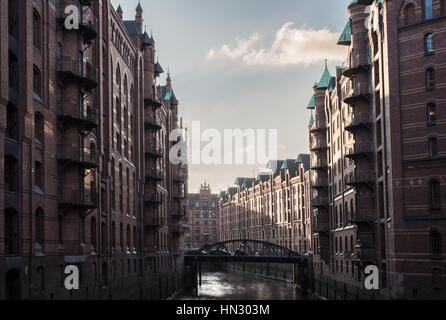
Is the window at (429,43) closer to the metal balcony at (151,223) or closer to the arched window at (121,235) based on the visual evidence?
the arched window at (121,235)

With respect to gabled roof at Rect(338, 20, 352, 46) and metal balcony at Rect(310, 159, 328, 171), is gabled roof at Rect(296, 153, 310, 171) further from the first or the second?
gabled roof at Rect(338, 20, 352, 46)

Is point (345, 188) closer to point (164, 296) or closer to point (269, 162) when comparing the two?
point (164, 296)

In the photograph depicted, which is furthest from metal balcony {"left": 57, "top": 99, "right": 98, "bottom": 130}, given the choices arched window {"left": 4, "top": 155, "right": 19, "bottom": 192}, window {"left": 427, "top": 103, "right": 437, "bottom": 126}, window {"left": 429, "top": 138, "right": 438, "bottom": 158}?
window {"left": 429, "top": 138, "right": 438, "bottom": 158}

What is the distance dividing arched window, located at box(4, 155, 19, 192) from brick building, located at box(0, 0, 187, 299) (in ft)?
0.15

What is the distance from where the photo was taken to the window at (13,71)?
27422 mm

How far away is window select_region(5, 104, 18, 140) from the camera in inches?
1073

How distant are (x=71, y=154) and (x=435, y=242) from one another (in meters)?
21.9

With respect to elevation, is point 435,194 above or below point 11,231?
above

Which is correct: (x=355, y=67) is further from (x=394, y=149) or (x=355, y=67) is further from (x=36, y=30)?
(x=36, y=30)

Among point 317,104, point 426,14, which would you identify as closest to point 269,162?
point 317,104

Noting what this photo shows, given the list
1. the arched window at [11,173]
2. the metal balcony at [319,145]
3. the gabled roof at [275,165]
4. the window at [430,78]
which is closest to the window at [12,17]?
the arched window at [11,173]

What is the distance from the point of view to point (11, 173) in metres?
Result: 27.2

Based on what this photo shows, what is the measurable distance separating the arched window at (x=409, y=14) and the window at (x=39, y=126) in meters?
23.2

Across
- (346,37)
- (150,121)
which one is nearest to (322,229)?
(150,121)
